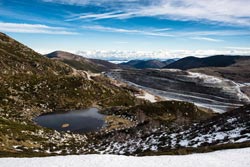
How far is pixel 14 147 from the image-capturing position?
46.9 meters

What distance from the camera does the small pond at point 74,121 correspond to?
8162 centimetres

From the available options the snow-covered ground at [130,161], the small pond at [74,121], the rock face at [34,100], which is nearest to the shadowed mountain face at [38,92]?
the rock face at [34,100]

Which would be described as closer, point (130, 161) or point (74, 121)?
point (130, 161)

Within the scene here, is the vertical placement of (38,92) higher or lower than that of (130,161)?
lower

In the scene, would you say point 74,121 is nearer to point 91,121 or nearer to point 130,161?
point 91,121

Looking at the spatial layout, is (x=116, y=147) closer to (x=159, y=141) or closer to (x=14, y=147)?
(x=159, y=141)

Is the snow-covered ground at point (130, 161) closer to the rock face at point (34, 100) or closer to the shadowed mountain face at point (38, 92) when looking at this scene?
the rock face at point (34, 100)

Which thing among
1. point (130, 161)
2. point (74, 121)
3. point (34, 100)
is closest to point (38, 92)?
point (34, 100)

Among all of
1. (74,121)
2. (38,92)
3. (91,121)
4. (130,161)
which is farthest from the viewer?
(38,92)

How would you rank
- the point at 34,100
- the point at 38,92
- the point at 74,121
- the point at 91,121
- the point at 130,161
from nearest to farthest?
1. the point at 130,161
2. the point at 74,121
3. the point at 91,121
4. the point at 34,100
5. the point at 38,92

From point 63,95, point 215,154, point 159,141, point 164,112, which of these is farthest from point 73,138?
point 63,95

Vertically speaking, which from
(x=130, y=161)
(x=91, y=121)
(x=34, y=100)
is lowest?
(x=91, y=121)

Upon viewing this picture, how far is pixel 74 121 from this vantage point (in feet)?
299

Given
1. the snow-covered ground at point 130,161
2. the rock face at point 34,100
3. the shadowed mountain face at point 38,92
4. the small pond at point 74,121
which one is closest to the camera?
the snow-covered ground at point 130,161
